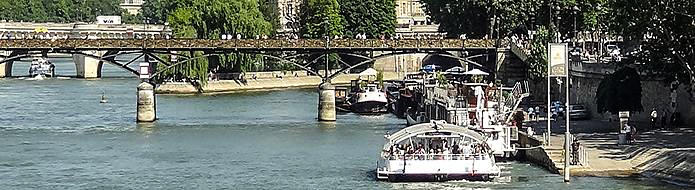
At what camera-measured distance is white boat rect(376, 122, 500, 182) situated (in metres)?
55.9

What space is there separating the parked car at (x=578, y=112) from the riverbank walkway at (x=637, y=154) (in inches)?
364

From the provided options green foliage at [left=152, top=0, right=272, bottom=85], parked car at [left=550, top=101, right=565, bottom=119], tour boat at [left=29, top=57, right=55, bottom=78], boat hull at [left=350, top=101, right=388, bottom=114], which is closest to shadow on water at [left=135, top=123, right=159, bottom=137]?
boat hull at [left=350, top=101, right=388, bottom=114]

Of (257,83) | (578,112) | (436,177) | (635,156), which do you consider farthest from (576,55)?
(257,83)

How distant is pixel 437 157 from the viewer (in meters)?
56.2

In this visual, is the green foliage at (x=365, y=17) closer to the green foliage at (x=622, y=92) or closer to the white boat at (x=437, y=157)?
the green foliage at (x=622, y=92)

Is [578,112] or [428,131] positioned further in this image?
[578,112]

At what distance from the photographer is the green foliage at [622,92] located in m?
73.9

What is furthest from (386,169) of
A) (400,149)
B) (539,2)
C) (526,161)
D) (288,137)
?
(539,2)

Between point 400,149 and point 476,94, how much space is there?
34.8 feet

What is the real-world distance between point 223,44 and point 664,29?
36.3 metres

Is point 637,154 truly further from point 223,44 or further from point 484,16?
point 484,16

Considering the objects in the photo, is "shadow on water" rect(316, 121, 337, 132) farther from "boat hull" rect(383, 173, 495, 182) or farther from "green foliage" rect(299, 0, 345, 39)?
"green foliage" rect(299, 0, 345, 39)

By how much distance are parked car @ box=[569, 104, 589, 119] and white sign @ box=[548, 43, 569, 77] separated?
2636cm

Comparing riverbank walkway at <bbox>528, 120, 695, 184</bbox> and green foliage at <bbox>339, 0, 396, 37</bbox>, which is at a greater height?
green foliage at <bbox>339, 0, 396, 37</bbox>
